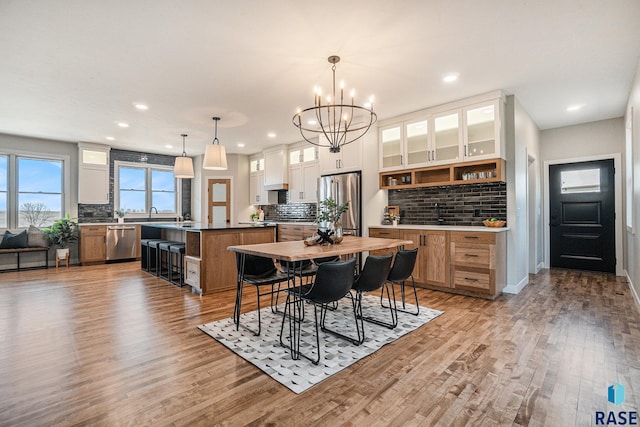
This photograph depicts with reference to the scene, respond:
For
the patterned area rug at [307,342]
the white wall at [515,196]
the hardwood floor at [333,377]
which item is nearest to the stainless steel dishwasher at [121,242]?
the hardwood floor at [333,377]

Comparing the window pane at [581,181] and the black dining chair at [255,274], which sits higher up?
the window pane at [581,181]

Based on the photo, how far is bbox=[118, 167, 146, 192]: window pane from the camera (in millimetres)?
7777

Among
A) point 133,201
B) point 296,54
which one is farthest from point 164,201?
point 296,54

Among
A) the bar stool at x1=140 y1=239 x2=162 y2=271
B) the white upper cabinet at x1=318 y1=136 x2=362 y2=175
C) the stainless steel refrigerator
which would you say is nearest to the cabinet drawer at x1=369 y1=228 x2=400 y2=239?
the stainless steel refrigerator

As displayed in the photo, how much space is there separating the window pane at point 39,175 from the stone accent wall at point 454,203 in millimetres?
7081

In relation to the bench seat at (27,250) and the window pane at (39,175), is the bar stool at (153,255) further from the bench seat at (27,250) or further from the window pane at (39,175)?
the window pane at (39,175)

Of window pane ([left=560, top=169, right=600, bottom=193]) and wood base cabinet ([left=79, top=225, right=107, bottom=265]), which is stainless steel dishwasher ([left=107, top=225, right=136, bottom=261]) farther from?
window pane ([left=560, top=169, right=600, bottom=193])

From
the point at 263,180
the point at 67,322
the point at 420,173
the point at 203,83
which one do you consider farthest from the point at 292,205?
the point at 67,322

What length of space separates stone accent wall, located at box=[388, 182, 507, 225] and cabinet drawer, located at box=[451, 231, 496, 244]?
0.75 m

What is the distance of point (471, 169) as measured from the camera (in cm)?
467

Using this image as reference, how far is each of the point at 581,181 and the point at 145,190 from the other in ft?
30.9

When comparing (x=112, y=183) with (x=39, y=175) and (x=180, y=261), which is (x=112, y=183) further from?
(x=180, y=261)

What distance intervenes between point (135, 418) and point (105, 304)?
2678 mm

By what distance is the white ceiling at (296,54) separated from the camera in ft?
8.09
